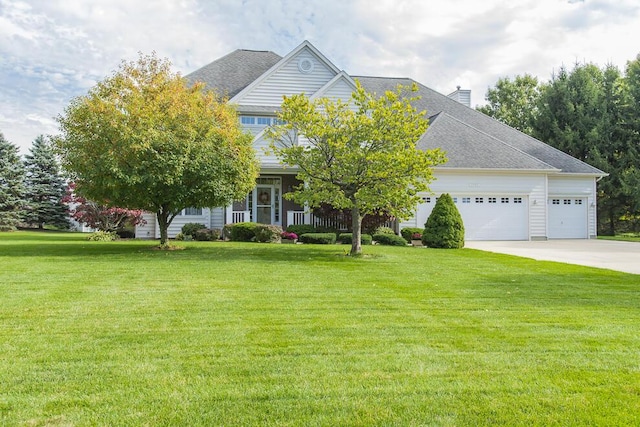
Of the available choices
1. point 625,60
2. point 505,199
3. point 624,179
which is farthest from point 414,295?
point 625,60

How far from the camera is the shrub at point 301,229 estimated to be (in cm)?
1952

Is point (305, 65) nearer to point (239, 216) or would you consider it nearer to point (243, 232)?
point (239, 216)

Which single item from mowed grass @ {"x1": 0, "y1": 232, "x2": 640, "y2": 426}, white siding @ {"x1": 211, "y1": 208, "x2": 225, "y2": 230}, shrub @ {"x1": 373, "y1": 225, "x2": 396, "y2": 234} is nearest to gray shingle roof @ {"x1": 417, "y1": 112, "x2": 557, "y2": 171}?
shrub @ {"x1": 373, "y1": 225, "x2": 396, "y2": 234}

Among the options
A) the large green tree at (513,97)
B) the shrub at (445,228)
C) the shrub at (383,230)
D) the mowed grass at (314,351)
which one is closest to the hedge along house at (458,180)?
the shrub at (383,230)

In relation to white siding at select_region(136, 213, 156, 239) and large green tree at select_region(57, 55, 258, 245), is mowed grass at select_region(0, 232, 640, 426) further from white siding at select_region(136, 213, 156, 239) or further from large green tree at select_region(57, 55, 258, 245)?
white siding at select_region(136, 213, 156, 239)

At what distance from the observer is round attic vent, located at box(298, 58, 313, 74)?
890 inches

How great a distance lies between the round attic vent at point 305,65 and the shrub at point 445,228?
9.91m

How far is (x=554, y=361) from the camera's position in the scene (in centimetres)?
411

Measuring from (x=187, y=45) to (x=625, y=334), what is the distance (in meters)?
16.7

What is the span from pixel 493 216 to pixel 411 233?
17.6 feet

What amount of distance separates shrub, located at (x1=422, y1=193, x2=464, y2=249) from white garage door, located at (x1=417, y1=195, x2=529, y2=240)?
4464 millimetres

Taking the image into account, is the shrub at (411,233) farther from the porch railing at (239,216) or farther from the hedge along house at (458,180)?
the porch railing at (239,216)

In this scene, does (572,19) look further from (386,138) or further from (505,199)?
(505,199)

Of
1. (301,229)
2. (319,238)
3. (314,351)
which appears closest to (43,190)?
(301,229)
